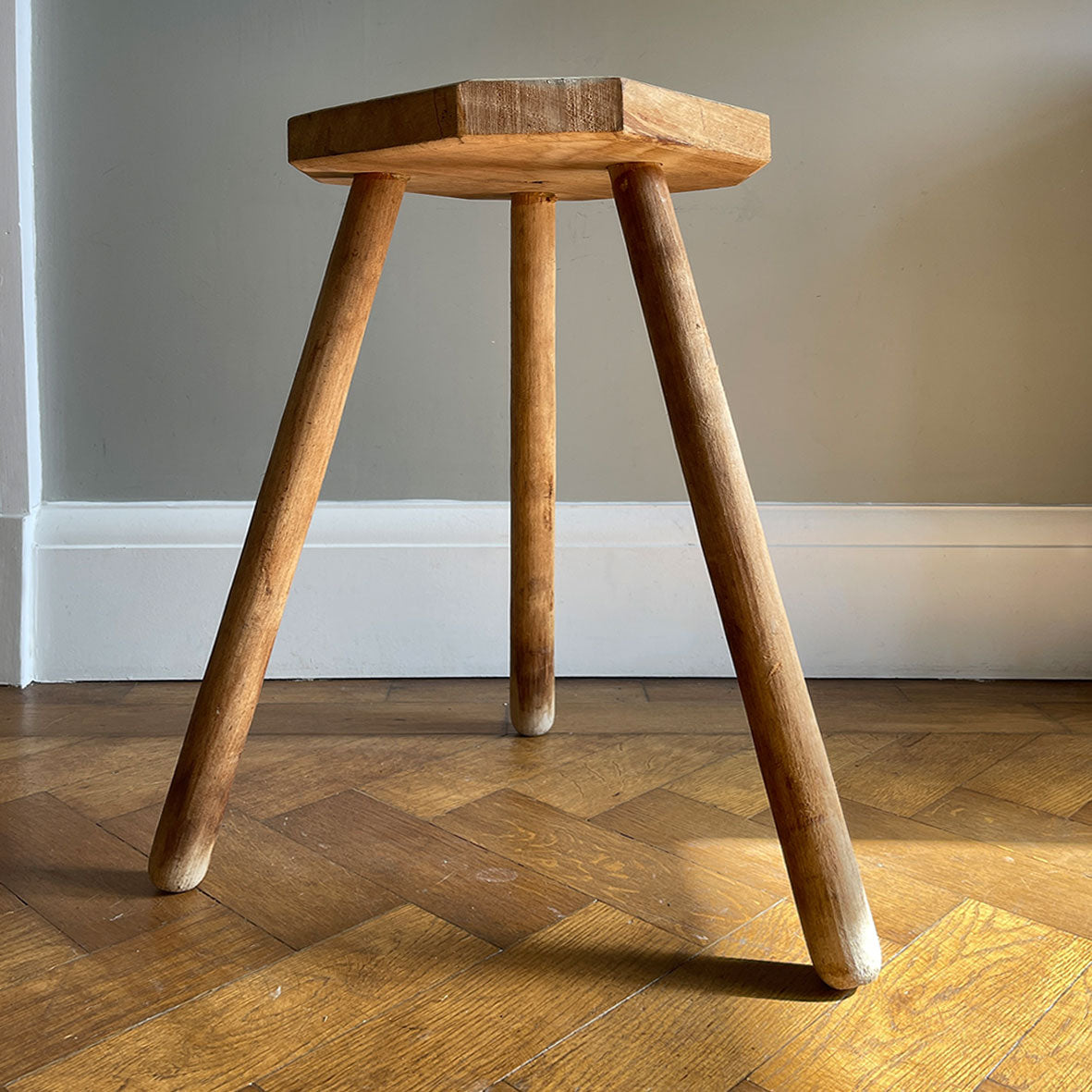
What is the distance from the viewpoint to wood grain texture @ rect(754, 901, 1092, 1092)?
0.50 m

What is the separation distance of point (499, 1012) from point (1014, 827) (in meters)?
0.41

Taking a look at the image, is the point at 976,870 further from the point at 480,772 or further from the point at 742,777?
the point at 480,772

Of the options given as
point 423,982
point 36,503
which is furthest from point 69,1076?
point 36,503

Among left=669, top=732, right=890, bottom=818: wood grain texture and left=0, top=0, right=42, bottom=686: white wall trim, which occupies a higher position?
left=0, top=0, right=42, bottom=686: white wall trim

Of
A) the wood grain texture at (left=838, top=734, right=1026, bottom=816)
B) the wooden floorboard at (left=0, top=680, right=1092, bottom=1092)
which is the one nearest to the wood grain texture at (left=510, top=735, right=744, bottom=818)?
the wooden floorboard at (left=0, top=680, right=1092, bottom=1092)

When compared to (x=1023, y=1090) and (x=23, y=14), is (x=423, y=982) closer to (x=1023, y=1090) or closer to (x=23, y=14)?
(x=1023, y=1090)

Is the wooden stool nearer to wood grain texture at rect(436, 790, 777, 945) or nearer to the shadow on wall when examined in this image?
wood grain texture at rect(436, 790, 777, 945)

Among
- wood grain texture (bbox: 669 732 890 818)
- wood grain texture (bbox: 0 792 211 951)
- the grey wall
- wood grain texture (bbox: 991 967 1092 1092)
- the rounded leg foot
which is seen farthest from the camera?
the grey wall

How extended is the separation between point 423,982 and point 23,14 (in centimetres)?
92

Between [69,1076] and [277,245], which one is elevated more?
[277,245]

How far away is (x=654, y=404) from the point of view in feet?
3.58

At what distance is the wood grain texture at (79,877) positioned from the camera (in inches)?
25.0

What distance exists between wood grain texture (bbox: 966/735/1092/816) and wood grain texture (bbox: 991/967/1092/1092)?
0.87 ft

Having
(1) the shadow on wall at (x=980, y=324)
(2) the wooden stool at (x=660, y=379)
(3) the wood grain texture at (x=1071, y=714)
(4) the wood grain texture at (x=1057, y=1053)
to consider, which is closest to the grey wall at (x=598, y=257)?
(1) the shadow on wall at (x=980, y=324)
